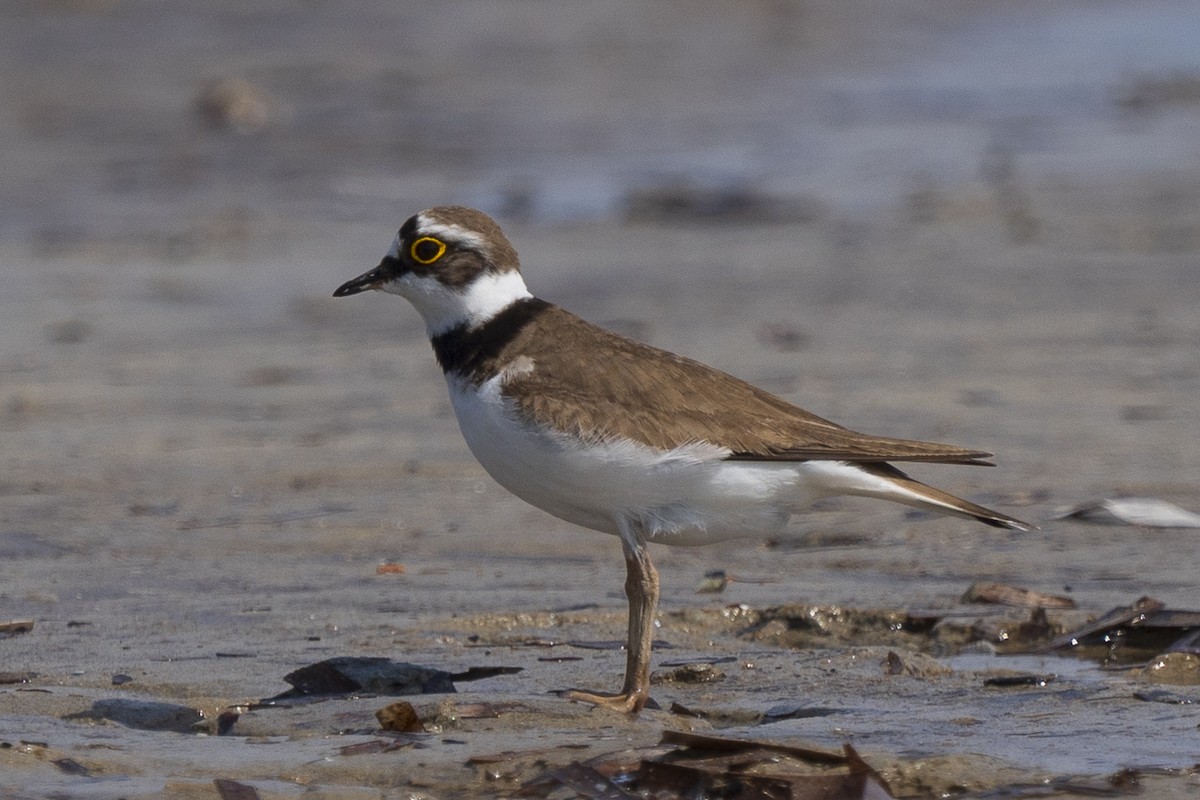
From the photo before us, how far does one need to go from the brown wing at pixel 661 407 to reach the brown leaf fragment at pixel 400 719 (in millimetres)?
861

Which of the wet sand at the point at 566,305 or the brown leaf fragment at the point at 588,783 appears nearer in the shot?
the brown leaf fragment at the point at 588,783

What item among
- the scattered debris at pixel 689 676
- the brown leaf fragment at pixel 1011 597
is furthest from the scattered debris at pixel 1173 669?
the scattered debris at pixel 689 676

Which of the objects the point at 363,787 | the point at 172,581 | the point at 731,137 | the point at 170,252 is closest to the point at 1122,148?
the point at 731,137

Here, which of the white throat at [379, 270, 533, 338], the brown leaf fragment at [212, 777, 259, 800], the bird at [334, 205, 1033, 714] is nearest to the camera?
the brown leaf fragment at [212, 777, 259, 800]

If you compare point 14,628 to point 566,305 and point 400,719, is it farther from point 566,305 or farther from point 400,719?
point 566,305

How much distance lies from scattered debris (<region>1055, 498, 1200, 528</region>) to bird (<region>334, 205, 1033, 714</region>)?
1.40m

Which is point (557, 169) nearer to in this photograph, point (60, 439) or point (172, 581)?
point (60, 439)

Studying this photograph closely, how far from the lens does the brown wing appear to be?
484 cm

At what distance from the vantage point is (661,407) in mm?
4926

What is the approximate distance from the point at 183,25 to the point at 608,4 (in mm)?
3928

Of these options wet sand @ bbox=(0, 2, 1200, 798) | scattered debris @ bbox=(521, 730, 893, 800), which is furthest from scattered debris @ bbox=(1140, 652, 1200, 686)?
scattered debris @ bbox=(521, 730, 893, 800)

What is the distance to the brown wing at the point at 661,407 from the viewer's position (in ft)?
15.9

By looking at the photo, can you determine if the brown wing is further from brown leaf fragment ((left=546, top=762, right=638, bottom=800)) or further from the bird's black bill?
brown leaf fragment ((left=546, top=762, right=638, bottom=800))

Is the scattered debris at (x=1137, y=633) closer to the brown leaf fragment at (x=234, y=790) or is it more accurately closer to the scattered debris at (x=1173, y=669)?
the scattered debris at (x=1173, y=669)
